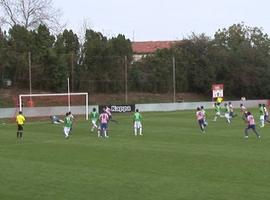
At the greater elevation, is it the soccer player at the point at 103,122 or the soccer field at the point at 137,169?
the soccer player at the point at 103,122

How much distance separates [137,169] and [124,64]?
2203 inches

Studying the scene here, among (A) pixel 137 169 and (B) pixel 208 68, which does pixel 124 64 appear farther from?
(A) pixel 137 169

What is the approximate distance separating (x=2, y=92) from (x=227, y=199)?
5430 cm

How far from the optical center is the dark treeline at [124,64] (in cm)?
6781

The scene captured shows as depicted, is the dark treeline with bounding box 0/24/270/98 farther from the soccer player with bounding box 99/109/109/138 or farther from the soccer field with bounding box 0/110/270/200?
the soccer field with bounding box 0/110/270/200

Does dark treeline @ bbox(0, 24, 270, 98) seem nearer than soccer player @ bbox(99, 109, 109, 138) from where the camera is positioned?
No

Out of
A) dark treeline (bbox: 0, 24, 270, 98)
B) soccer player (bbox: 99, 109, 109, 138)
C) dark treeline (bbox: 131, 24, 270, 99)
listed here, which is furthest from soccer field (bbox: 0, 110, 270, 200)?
dark treeline (bbox: 131, 24, 270, 99)

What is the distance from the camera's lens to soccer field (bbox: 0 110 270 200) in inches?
543

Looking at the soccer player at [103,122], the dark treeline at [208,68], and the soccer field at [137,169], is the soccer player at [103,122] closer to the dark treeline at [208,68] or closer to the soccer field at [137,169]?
the soccer field at [137,169]

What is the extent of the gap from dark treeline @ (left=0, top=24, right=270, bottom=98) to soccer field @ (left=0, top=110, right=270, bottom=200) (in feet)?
122

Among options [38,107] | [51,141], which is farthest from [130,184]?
[38,107]

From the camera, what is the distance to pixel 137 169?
18172 millimetres

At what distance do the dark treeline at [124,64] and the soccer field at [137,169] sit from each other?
37213mm

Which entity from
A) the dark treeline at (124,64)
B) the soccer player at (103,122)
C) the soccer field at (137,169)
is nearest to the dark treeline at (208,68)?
the dark treeline at (124,64)
